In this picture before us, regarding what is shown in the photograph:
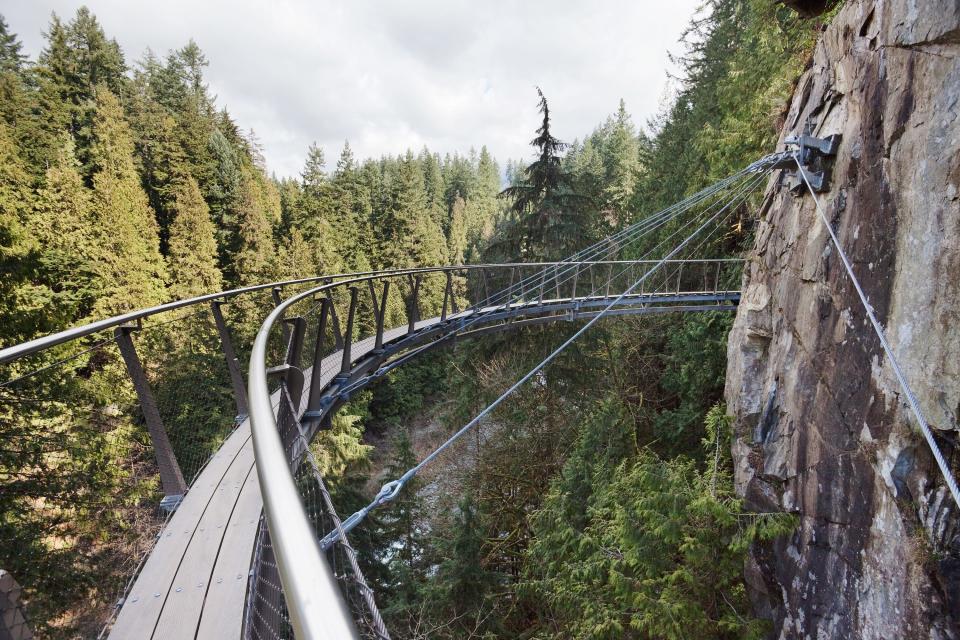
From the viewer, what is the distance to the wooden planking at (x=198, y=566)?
140 cm

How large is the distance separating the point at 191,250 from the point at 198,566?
16.5 m

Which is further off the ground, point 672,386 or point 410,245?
point 410,245

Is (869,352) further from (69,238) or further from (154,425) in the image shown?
(69,238)

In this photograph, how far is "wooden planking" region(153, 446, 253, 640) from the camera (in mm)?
1403

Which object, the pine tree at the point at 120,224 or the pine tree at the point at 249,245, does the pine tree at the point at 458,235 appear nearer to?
the pine tree at the point at 249,245

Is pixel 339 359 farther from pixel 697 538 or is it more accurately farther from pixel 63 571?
pixel 697 538

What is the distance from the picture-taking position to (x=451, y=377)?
40.5 feet

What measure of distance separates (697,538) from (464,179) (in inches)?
1975

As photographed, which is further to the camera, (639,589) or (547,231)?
(547,231)

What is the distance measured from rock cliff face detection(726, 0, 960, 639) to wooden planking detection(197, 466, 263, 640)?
13.2ft

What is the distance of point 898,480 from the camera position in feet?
10.3

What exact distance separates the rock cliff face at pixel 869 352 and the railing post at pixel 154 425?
4466mm

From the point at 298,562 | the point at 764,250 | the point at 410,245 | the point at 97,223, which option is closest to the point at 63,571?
the point at 298,562

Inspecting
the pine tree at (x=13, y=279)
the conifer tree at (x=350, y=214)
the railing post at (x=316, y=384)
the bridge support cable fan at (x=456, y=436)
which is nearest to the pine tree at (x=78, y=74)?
the conifer tree at (x=350, y=214)
